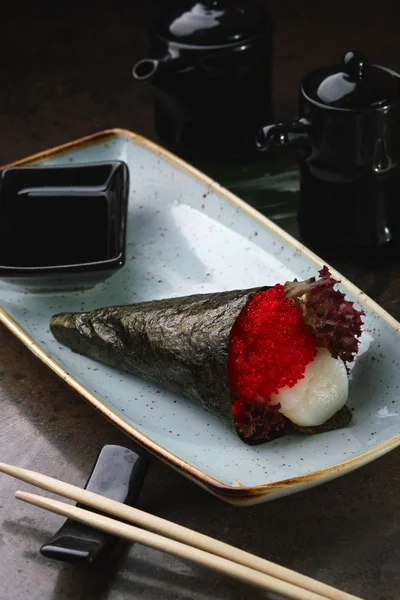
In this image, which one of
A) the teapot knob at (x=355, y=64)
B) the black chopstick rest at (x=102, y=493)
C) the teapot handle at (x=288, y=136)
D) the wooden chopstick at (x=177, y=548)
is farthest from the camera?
the teapot handle at (x=288, y=136)

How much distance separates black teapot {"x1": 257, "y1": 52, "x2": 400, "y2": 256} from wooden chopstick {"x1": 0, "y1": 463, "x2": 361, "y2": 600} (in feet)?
3.16

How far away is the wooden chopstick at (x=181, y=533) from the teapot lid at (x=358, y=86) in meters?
1.03

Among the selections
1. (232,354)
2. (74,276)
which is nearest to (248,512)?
(232,354)

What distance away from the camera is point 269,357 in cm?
169

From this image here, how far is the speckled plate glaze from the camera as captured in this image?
1626 millimetres

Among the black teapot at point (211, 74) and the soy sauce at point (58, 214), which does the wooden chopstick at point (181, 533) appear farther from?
the black teapot at point (211, 74)

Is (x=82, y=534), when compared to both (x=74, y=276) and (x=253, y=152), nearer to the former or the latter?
(x=74, y=276)

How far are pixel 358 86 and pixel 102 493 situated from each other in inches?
41.2

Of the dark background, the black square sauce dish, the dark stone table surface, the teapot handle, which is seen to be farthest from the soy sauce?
the dark background

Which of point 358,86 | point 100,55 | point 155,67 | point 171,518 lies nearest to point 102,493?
point 171,518

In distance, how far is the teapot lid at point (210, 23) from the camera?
247 cm

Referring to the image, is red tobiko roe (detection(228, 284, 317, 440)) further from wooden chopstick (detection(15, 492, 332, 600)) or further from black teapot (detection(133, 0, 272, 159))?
black teapot (detection(133, 0, 272, 159))

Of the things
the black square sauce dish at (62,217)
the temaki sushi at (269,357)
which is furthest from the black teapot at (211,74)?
the temaki sushi at (269,357)

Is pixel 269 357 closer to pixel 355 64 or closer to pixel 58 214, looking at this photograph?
pixel 355 64
